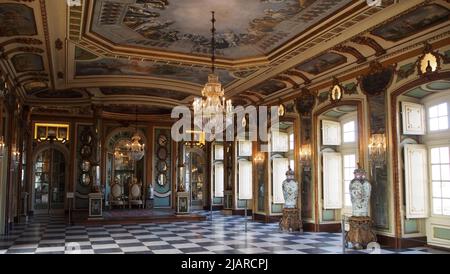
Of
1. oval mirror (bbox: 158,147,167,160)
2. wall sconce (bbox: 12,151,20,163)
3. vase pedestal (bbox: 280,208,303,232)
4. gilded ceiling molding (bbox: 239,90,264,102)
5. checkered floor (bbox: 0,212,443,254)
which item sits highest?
gilded ceiling molding (bbox: 239,90,264,102)

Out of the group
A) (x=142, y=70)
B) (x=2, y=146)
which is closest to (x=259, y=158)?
(x=142, y=70)

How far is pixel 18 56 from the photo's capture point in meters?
8.91

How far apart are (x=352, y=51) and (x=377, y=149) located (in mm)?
2022

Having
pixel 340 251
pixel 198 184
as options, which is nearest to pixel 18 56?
pixel 340 251

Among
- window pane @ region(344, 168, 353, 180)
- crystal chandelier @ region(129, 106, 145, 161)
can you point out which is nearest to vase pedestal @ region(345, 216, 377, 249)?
window pane @ region(344, 168, 353, 180)

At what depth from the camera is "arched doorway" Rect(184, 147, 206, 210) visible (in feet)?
59.2

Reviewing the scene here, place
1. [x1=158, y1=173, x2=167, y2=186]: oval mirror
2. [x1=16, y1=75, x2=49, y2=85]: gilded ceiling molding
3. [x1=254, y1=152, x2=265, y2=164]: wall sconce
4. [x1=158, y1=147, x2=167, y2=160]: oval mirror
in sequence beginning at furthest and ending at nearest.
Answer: [x1=158, y1=147, x2=167, y2=160]: oval mirror
[x1=158, y1=173, x2=167, y2=186]: oval mirror
[x1=254, y1=152, x2=265, y2=164]: wall sconce
[x1=16, y1=75, x2=49, y2=85]: gilded ceiling molding

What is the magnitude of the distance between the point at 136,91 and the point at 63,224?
4462 mm

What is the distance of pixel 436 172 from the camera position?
8008 mm

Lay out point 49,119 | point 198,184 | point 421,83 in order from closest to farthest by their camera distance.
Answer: point 421,83
point 49,119
point 198,184

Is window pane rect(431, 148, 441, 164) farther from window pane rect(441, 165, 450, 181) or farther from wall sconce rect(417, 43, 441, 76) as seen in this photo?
wall sconce rect(417, 43, 441, 76)

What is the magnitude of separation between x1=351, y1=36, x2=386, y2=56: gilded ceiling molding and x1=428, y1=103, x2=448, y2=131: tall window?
59.5 inches

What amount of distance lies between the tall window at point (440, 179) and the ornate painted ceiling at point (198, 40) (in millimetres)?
2136

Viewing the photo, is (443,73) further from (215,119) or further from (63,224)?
(63,224)
